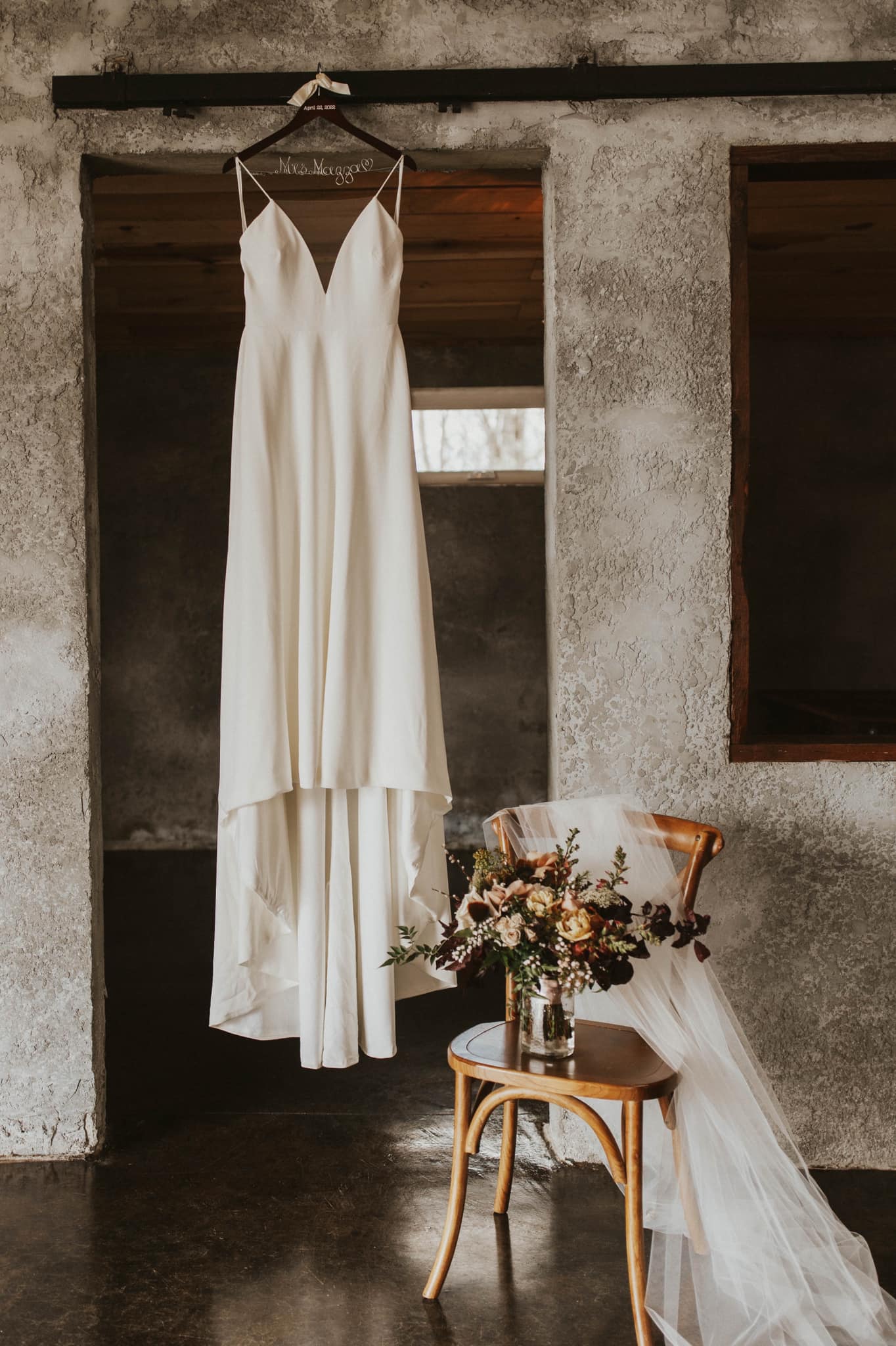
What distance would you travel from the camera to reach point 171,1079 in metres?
3.10

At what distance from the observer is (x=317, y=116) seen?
2.46m

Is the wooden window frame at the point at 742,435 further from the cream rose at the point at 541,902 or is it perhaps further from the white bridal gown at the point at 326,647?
the cream rose at the point at 541,902

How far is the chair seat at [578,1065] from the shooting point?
1848 millimetres

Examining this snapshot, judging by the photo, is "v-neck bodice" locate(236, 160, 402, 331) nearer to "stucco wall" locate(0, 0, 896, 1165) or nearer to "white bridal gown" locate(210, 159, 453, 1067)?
"white bridal gown" locate(210, 159, 453, 1067)

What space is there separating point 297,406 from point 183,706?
15.5ft

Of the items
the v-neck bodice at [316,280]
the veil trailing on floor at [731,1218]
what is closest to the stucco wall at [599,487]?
the v-neck bodice at [316,280]

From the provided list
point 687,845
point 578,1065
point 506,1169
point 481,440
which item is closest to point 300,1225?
point 506,1169

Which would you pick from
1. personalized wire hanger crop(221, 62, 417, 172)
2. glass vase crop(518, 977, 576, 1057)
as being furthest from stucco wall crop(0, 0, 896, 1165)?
glass vase crop(518, 977, 576, 1057)

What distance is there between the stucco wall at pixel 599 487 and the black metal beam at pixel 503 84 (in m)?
0.05

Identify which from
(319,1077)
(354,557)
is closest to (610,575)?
(354,557)

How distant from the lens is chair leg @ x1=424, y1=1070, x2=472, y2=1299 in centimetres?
200

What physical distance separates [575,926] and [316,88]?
1.93 metres

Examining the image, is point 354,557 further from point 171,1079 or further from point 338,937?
point 171,1079

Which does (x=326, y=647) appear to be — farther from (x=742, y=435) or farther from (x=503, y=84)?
(x=503, y=84)
